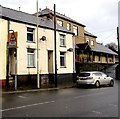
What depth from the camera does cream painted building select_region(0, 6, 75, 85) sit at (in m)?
24.8

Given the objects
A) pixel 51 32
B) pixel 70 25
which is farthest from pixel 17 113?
pixel 70 25

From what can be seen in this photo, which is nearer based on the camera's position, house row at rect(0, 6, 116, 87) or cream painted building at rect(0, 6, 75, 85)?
house row at rect(0, 6, 116, 87)

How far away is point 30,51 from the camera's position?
2772 cm

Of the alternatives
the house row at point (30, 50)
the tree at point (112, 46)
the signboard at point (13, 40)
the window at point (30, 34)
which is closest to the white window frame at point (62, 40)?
the house row at point (30, 50)

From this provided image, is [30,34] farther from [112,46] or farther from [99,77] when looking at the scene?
[112,46]

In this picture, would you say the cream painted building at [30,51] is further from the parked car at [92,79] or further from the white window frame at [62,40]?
the parked car at [92,79]

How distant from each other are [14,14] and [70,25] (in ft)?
57.0

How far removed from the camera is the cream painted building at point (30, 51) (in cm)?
2477

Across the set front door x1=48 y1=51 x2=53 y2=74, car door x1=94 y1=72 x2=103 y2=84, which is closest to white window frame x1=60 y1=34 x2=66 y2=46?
front door x1=48 y1=51 x2=53 y2=74

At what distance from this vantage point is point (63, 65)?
107 ft

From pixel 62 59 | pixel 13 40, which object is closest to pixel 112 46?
pixel 62 59

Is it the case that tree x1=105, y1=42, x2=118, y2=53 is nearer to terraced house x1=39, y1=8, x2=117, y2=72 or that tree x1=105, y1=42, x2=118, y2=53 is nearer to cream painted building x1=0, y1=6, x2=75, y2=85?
terraced house x1=39, y1=8, x2=117, y2=72

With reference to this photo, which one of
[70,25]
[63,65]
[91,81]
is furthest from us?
[70,25]

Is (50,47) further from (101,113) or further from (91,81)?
(101,113)
